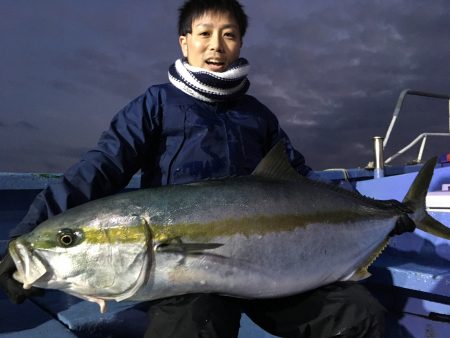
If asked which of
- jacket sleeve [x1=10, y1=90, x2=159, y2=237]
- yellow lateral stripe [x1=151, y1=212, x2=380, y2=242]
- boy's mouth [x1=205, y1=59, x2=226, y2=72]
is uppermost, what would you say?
boy's mouth [x1=205, y1=59, x2=226, y2=72]

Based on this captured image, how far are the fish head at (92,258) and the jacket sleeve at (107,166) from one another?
14.1 inches

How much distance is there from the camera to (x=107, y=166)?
2.22 m

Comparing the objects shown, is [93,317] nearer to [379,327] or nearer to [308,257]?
[308,257]

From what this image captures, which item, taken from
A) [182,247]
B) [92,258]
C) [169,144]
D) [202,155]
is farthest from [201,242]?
[169,144]

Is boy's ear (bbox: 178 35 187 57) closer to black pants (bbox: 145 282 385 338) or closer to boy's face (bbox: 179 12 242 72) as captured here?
boy's face (bbox: 179 12 242 72)

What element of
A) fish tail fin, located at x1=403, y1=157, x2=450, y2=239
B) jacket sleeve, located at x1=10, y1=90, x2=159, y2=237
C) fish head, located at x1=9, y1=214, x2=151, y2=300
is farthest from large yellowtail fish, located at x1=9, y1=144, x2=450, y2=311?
fish tail fin, located at x1=403, y1=157, x2=450, y2=239

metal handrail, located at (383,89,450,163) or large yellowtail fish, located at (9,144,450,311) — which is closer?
large yellowtail fish, located at (9,144,450,311)

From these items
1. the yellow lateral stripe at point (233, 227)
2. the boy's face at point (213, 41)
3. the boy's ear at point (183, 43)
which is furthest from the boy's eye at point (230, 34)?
the yellow lateral stripe at point (233, 227)

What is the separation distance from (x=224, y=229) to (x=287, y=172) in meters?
0.51

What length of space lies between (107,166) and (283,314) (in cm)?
118

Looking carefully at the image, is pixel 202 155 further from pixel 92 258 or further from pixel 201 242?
→ pixel 92 258

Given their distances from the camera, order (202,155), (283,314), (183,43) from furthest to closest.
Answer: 1. (183,43)
2. (202,155)
3. (283,314)

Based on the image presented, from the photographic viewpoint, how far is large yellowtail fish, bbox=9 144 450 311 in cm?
163

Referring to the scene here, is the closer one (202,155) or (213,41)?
(202,155)
